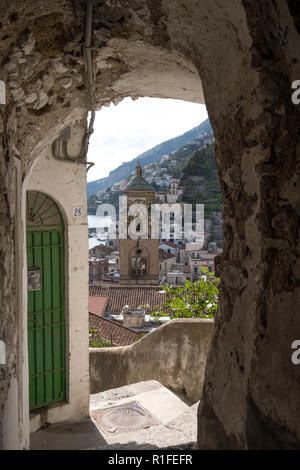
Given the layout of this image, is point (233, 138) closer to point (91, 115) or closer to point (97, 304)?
point (91, 115)

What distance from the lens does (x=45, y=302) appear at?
4.60 m

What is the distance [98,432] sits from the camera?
446cm

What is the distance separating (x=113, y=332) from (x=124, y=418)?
6976mm

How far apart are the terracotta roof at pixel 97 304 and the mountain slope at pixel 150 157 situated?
6575 cm

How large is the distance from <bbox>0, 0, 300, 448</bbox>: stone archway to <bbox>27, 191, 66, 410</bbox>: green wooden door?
186 centimetres

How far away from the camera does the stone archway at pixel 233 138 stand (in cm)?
171

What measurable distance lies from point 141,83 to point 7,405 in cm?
234

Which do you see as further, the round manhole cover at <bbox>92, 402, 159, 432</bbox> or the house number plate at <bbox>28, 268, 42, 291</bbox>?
the round manhole cover at <bbox>92, 402, 159, 432</bbox>

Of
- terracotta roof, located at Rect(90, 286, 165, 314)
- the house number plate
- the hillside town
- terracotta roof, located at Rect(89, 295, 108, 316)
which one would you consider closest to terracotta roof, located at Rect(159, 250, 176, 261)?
the hillside town

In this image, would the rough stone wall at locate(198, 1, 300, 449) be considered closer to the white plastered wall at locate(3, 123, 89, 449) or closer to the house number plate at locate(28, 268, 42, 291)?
the house number plate at locate(28, 268, 42, 291)

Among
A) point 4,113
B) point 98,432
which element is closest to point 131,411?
point 98,432

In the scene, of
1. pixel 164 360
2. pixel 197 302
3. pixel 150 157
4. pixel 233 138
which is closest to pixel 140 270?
pixel 197 302

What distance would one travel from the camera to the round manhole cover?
448 cm

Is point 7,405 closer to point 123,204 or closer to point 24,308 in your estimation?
point 24,308
